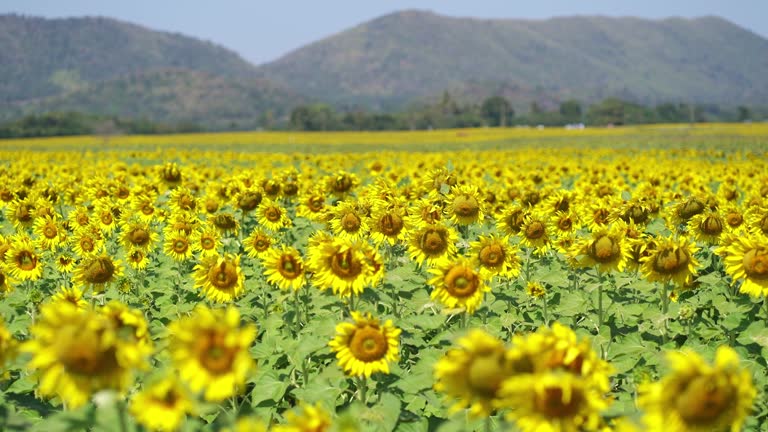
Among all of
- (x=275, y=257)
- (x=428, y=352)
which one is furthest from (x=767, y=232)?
(x=275, y=257)

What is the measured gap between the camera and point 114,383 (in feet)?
7.49

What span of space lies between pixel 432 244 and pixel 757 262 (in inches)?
95.0

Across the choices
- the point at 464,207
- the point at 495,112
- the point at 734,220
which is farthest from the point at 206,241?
the point at 495,112

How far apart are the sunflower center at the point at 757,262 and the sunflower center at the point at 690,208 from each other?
9.37 ft

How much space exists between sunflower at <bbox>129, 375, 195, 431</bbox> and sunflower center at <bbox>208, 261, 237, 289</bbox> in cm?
266

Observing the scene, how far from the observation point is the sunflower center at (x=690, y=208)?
7070mm

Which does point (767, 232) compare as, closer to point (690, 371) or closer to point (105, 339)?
point (690, 371)

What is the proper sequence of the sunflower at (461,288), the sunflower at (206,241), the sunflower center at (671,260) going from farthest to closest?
the sunflower at (206,241), the sunflower center at (671,260), the sunflower at (461,288)

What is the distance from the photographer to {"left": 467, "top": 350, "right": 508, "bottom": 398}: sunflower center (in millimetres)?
2305

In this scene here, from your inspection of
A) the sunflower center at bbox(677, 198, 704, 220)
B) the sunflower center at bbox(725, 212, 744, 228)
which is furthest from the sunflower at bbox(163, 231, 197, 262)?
the sunflower center at bbox(725, 212, 744, 228)

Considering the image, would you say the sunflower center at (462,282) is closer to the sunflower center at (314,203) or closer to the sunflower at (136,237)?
the sunflower center at (314,203)

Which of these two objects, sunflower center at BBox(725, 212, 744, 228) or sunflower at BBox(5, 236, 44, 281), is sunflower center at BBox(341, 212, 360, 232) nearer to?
sunflower at BBox(5, 236, 44, 281)

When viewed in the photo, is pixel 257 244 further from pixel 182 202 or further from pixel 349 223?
pixel 182 202

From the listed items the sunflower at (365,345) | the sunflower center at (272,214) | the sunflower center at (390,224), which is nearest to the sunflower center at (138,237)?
the sunflower center at (272,214)
